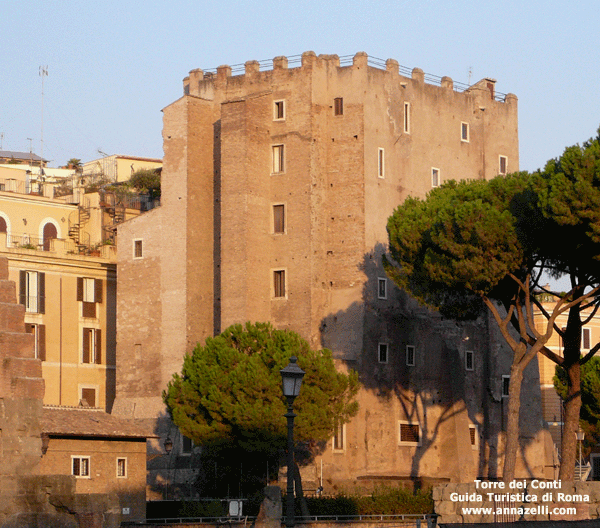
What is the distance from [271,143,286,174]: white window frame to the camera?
2218 inches

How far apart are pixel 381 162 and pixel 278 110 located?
5.36 m

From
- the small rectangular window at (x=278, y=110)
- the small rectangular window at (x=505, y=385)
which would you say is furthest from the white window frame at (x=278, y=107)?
the small rectangular window at (x=505, y=385)

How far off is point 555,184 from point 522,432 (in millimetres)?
24317

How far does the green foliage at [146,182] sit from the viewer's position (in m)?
70.8

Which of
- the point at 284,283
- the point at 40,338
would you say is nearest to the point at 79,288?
the point at 40,338

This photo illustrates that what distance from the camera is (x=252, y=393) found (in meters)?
48.1

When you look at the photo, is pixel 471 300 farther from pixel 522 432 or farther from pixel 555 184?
pixel 522 432

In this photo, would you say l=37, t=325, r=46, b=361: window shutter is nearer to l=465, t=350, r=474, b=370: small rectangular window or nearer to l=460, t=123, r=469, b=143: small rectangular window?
l=465, t=350, r=474, b=370: small rectangular window

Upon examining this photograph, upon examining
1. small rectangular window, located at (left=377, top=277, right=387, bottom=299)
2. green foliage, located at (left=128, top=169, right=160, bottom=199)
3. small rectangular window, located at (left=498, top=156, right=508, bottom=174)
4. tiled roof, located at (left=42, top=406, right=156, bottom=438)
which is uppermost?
green foliage, located at (left=128, top=169, right=160, bottom=199)

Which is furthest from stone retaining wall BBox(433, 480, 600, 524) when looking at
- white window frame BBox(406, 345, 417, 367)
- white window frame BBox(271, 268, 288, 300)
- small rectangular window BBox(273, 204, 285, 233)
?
small rectangular window BBox(273, 204, 285, 233)

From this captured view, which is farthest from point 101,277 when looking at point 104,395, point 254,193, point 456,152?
point 456,152

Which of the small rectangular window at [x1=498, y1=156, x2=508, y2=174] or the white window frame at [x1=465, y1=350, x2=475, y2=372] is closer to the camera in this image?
the white window frame at [x1=465, y1=350, x2=475, y2=372]

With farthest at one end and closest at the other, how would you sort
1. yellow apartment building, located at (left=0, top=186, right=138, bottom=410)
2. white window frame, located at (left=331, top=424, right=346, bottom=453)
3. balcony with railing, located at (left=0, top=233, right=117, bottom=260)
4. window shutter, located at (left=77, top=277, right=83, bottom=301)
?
window shutter, located at (left=77, top=277, right=83, bottom=301), balcony with railing, located at (left=0, top=233, right=117, bottom=260), yellow apartment building, located at (left=0, top=186, right=138, bottom=410), white window frame, located at (left=331, top=424, right=346, bottom=453)

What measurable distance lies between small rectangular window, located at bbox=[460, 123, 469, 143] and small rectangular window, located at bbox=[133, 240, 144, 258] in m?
16.9
